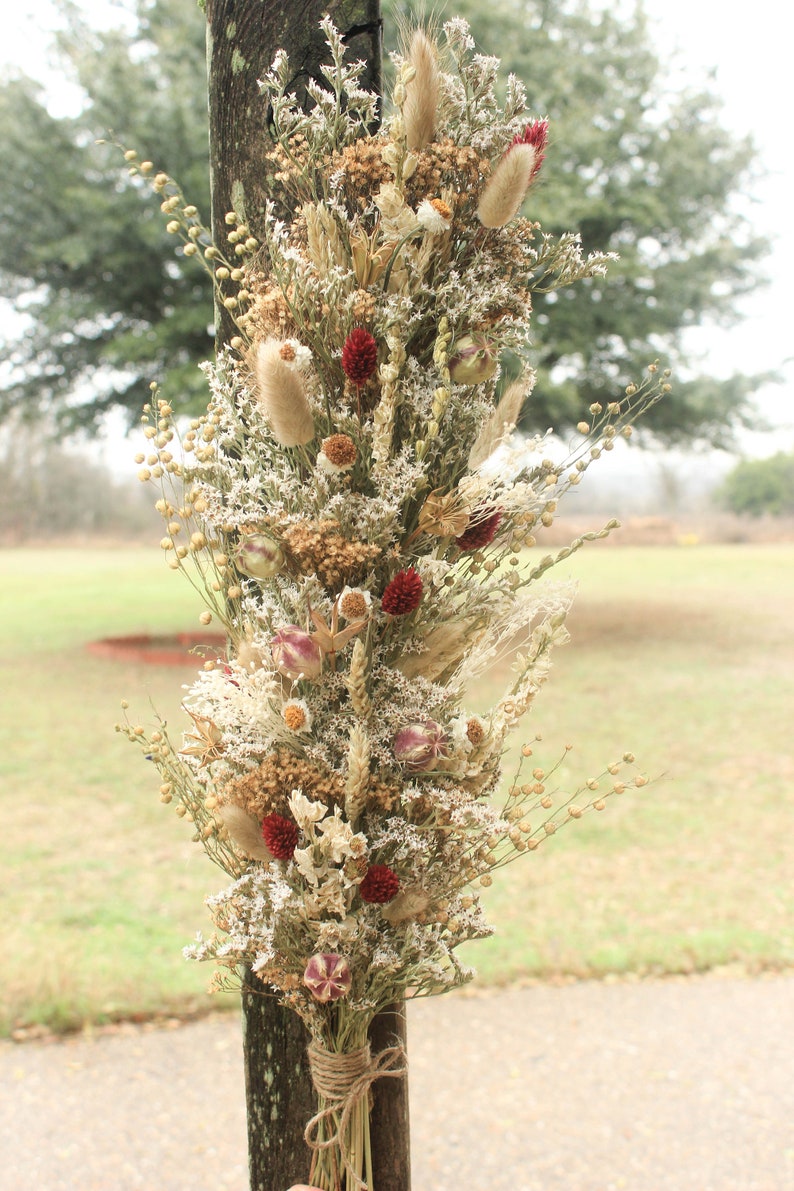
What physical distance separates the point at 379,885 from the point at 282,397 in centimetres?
73

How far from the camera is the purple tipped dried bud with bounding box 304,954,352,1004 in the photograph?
141 centimetres

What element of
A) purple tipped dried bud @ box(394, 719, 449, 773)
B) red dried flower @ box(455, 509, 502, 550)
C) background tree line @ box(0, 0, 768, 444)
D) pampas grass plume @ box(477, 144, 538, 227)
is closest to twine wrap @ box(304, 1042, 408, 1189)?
purple tipped dried bud @ box(394, 719, 449, 773)

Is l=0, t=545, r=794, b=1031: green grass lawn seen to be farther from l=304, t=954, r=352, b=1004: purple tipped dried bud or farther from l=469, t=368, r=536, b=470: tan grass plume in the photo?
l=469, t=368, r=536, b=470: tan grass plume

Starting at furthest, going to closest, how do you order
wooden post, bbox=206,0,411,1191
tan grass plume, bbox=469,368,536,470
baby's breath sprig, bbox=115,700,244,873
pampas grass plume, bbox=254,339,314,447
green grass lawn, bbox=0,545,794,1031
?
green grass lawn, bbox=0,545,794,1031
wooden post, bbox=206,0,411,1191
baby's breath sprig, bbox=115,700,244,873
tan grass plume, bbox=469,368,536,470
pampas grass plume, bbox=254,339,314,447

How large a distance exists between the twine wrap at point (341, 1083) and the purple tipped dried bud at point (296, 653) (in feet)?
2.06

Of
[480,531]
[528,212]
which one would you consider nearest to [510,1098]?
[480,531]

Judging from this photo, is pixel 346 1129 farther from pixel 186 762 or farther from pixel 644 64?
pixel 644 64

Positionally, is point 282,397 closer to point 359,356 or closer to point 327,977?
point 359,356

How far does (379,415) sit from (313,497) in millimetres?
164

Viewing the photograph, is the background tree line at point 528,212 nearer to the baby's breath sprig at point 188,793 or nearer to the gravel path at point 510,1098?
the gravel path at point 510,1098

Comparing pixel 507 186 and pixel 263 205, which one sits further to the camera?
pixel 263 205


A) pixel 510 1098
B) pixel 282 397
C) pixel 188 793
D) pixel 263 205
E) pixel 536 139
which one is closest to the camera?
pixel 282 397

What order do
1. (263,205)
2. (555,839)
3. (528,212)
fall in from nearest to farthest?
(263,205) → (555,839) → (528,212)

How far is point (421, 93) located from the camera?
1445 millimetres
